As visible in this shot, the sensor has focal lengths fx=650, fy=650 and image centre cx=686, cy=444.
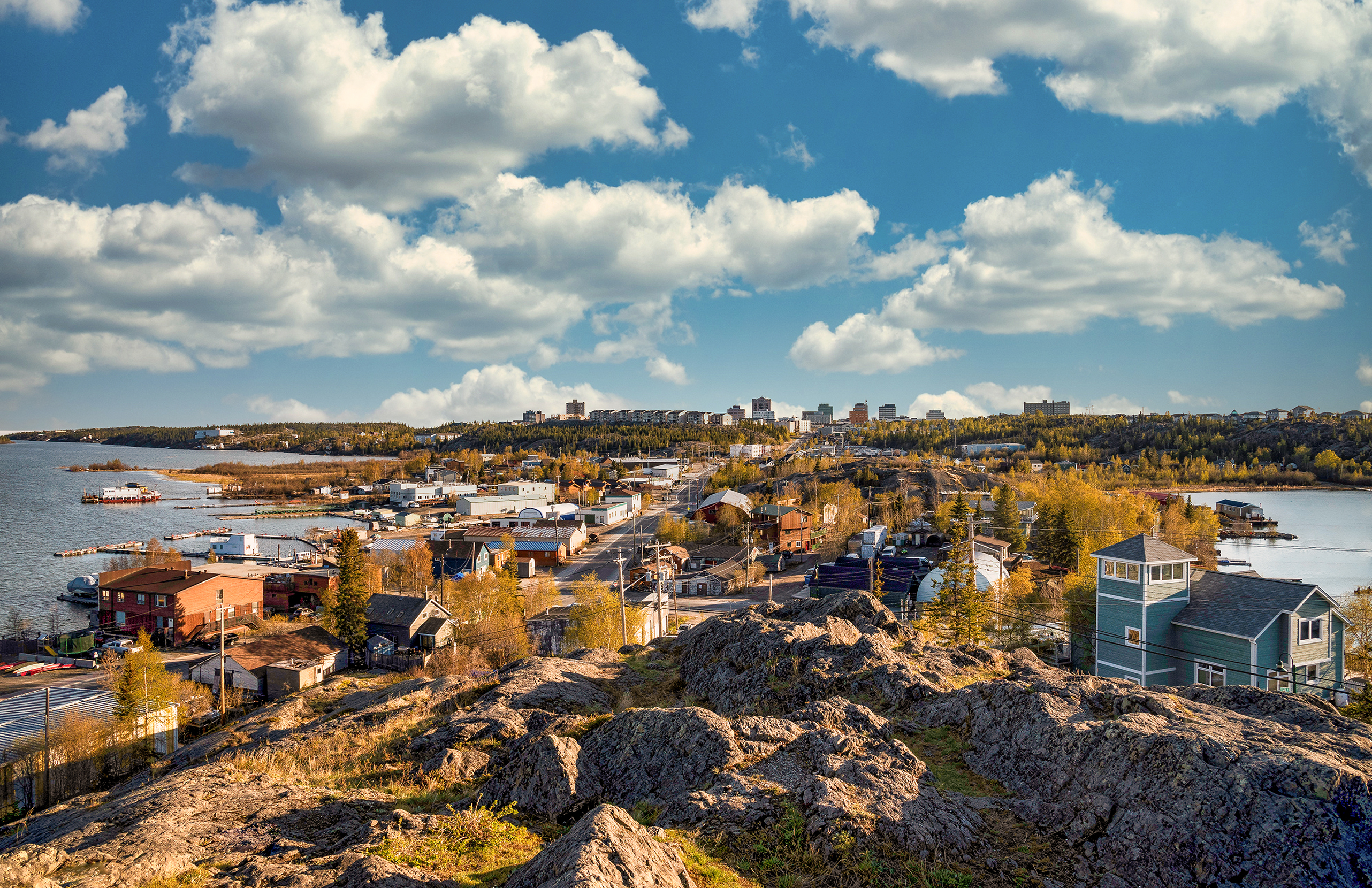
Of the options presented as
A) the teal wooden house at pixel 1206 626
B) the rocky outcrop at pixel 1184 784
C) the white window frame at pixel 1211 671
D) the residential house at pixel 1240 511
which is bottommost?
the residential house at pixel 1240 511

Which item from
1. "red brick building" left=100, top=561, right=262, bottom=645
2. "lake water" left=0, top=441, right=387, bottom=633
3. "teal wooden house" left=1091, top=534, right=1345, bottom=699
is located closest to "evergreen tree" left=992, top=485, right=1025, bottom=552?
"teal wooden house" left=1091, top=534, right=1345, bottom=699

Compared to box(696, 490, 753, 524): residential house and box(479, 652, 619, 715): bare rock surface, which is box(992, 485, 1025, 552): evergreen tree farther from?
box(479, 652, 619, 715): bare rock surface

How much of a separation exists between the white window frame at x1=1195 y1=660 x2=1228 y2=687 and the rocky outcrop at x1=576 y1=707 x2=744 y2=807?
14.6 meters

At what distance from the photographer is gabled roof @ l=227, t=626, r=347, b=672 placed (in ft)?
79.0

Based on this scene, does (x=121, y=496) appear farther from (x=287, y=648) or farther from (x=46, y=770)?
(x=46, y=770)

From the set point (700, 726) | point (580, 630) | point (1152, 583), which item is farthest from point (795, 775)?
point (580, 630)

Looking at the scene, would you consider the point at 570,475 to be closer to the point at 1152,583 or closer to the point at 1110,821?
the point at 1152,583

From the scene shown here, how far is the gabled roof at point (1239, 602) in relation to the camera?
49.9 ft

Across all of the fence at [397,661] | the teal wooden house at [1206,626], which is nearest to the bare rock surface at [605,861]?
the teal wooden house at [1206,626]

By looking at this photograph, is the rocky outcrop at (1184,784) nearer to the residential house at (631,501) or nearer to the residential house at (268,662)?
the residential house at (268,662)

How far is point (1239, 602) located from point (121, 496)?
416 feet

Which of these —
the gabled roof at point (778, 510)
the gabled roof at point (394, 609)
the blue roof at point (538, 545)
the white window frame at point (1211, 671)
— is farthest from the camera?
the blue roof at point (538, 545)

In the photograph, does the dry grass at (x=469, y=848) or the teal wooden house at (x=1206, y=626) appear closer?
the dry grass at (x=469, y=848)

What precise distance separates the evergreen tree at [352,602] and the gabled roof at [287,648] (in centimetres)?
57
